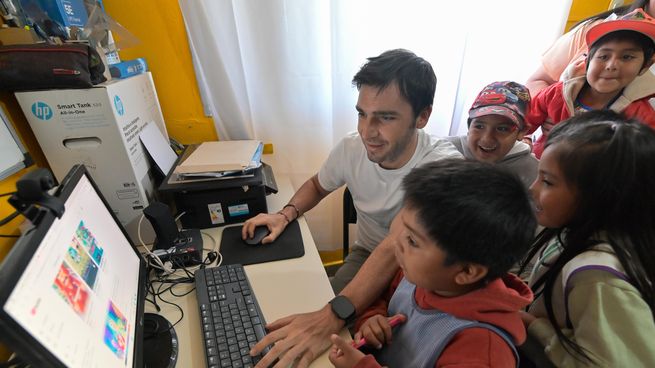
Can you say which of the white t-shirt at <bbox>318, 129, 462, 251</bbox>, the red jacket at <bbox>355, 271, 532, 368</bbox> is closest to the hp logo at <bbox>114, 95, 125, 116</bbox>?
the white t-shirt at <bbox>318, 129, 462, 251</bbox>

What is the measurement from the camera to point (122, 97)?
39.1 inches

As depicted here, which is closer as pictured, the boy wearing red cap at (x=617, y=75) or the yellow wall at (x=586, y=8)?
the boy wearing red cap at (x=617, y=75)

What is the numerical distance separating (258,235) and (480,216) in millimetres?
726

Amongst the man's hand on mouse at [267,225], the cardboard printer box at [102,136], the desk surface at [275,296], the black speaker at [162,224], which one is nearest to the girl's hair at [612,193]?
the desk surface at [275,296]

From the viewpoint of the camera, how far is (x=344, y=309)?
773mm

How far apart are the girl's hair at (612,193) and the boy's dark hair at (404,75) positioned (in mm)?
413

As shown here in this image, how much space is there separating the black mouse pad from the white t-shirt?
300 mm

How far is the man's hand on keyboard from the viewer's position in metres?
0.67

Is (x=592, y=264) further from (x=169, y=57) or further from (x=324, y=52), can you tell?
(x=169, y=57)

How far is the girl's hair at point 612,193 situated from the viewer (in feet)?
2.30

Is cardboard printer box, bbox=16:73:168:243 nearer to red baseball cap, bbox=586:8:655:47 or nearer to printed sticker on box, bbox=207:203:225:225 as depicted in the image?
printed sticker on box, bbox=207:203:225:225

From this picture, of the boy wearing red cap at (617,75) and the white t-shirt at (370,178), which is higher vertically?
the boy wearing red cap at (617,75)

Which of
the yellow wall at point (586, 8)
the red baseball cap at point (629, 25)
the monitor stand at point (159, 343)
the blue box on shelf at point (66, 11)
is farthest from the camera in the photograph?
the yellow wall at point (586, 8)

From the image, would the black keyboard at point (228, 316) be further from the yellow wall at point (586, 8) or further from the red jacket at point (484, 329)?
the yellow wall at point (586, 8)
